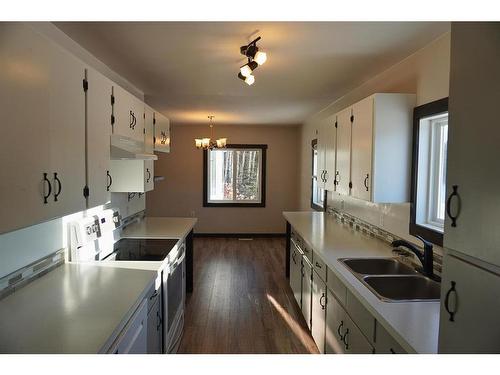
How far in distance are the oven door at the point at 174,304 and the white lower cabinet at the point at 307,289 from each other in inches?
45.5

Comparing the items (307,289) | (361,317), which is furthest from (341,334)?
(307,289)

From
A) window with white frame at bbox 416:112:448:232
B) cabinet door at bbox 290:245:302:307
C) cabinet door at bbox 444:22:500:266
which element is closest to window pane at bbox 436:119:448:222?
window with white frame at bbox 416:112:448:232

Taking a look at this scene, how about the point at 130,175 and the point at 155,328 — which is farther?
the point at 130,175

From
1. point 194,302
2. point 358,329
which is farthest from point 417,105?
point 194,302

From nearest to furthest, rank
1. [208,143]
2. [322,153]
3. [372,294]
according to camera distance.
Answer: [372,294], [322,153], [208,143]

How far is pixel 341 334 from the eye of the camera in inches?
85.4

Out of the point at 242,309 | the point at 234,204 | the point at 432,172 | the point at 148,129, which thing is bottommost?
the point at 242,309

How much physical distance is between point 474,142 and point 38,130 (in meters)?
1.51

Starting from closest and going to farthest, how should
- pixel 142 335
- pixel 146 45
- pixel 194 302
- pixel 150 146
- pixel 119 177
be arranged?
pixel 142 335 → pixel 146 45 → pixel 119 177 → pixel 150 146 → pixel 194 302

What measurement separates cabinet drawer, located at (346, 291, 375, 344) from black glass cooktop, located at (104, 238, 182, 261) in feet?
4.25

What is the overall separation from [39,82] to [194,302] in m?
3.12

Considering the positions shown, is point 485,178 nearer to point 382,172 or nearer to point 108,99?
point 382,172

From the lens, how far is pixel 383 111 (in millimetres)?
2586

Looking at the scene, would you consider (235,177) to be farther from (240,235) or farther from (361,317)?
(361,317)
